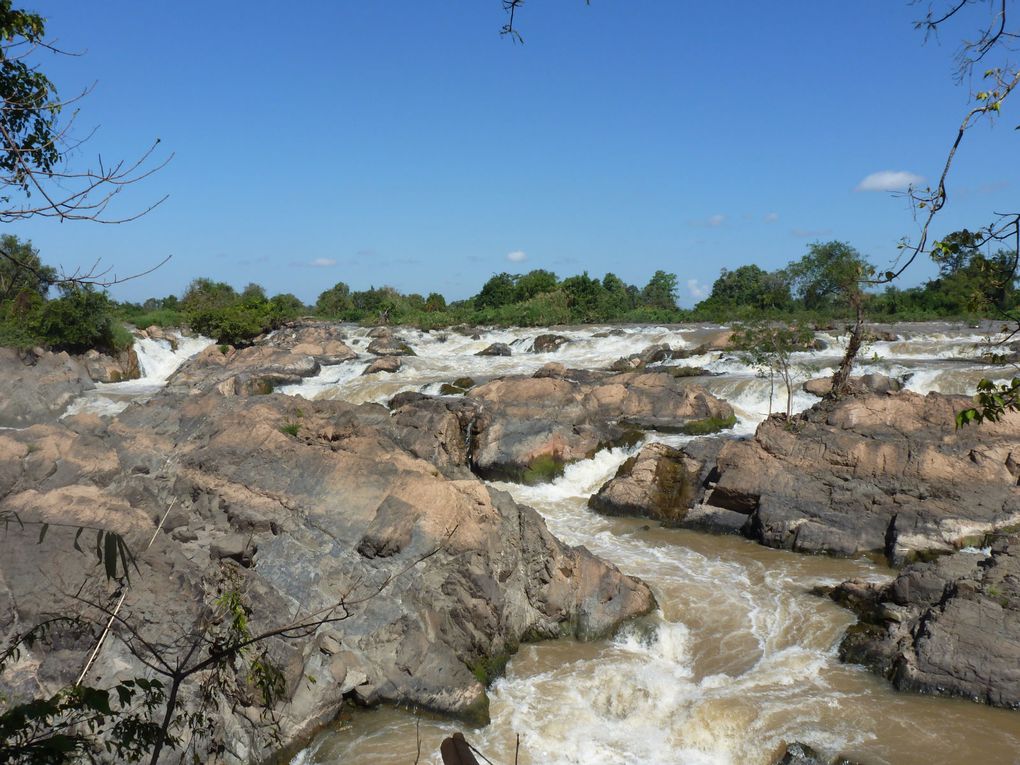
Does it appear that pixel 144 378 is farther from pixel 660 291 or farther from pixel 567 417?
pixel 660 291

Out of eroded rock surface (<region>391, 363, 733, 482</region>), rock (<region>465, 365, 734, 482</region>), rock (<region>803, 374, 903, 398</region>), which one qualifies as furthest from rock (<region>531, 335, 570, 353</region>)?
rock (<region>803, 374, 903, 398</region>)

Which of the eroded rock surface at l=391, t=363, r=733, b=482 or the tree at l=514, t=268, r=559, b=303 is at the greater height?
the tree at l=514, t=268, r=559, b=303

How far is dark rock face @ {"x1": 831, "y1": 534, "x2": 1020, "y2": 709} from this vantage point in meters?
7.30

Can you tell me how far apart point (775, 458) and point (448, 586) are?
23.7ft

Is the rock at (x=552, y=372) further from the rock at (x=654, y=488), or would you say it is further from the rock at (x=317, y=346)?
the rock at (x=317, y=346)

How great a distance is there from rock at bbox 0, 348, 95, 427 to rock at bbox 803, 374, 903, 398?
68.5 ft

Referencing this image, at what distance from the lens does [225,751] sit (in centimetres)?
583

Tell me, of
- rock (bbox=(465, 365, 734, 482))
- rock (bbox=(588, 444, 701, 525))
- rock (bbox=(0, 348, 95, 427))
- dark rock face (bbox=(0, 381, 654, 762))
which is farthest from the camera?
rock (bbox=(0, 348, 95, 427))

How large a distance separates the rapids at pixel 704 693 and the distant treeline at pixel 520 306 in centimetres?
692

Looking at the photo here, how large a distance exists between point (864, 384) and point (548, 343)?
15.1 metres

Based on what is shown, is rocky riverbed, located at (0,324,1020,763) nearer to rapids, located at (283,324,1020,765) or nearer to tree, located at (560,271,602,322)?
rapids, located at (283,324,1020,765)

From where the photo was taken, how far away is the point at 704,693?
7.48 m

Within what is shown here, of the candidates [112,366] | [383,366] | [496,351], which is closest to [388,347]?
[496,351]

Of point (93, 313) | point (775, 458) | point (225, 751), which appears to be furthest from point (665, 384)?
point (93, 313)
